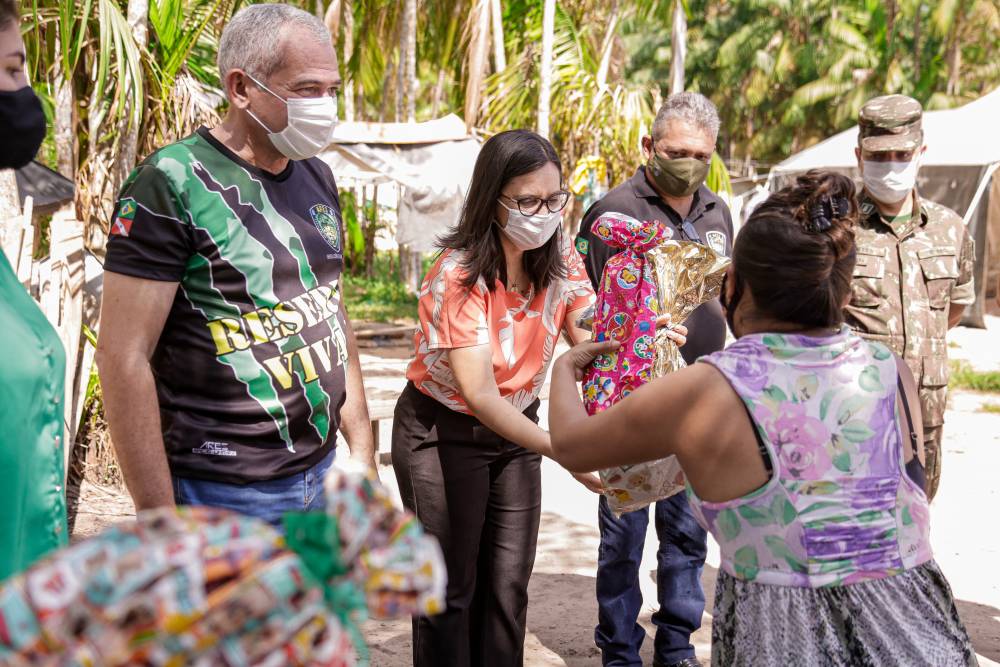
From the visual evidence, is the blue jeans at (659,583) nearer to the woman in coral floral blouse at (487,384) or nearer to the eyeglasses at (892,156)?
the woman in coral floral blouse at (487,384)

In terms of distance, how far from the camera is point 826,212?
6.92 ft

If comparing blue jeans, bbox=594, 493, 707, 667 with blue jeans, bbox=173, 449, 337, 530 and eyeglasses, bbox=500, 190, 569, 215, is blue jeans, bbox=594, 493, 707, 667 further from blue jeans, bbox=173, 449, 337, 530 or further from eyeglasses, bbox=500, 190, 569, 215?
blue jeans, bbox=173, 449, 337, 530

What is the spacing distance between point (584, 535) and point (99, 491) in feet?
9.69

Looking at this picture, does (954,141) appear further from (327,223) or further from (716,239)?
(327,223)

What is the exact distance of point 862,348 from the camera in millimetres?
2166

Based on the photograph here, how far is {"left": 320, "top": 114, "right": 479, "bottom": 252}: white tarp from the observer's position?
1444 cm

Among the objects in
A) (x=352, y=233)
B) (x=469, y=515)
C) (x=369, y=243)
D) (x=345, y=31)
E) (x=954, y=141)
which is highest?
(x=345, y=31)

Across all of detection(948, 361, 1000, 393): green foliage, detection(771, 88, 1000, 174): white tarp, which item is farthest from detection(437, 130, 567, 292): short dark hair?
detection(771, 88, 1000, 174): white tarp

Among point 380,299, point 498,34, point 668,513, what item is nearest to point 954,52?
point 380,299

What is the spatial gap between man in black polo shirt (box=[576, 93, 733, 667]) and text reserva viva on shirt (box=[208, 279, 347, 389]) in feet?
5.57

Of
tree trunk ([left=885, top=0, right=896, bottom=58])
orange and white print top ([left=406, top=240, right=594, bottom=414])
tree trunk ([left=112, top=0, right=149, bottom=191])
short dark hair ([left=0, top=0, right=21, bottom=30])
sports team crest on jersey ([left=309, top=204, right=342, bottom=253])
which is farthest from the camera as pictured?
tree trunk ([left=885, top=0, right=896, bottom=58])

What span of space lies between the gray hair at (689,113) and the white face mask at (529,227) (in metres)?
1.16

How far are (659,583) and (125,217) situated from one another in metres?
2.76

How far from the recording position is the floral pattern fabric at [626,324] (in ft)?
8.96
